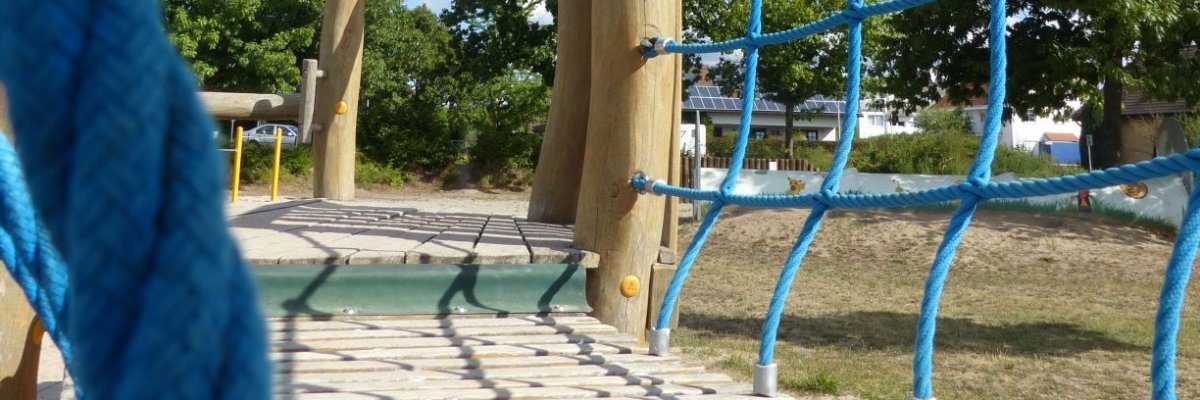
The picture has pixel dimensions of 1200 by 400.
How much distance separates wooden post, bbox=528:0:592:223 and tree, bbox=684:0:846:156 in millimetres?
16462

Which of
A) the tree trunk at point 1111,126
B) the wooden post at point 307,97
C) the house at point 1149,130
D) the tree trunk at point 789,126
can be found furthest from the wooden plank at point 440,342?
the tree trunk at point 789,126

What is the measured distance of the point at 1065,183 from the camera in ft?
5.17

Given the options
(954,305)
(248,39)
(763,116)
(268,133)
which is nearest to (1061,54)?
(954,305)

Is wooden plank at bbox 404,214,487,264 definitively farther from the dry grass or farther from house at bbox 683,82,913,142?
house at bbox 683,82,913,142

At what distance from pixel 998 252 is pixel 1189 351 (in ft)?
16.7

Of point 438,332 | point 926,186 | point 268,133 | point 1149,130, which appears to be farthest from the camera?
point 268,133

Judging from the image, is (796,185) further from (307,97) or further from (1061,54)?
(307,97)

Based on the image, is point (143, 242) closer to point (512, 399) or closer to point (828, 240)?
point (512, 399)

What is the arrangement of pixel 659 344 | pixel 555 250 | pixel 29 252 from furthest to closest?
pixel 555 250 → pixel 659 344 → pixel 29 252

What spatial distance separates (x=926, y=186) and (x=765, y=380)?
14.6 meters

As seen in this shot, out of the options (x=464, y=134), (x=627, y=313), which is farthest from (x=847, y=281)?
(x=464, y=134)

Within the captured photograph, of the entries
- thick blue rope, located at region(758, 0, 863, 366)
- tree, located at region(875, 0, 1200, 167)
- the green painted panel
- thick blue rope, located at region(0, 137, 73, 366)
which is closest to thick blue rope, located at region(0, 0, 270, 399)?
thick blue rope, located at region(0, 137, 73, 366)

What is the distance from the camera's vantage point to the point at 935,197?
1903 millimetres

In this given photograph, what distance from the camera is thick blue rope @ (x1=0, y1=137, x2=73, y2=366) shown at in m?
1.01
